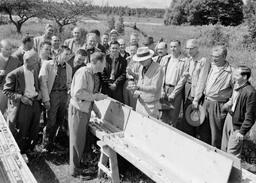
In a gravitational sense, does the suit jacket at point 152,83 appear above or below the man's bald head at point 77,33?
below

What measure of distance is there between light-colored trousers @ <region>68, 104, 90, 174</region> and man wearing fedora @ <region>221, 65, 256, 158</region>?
232 centimetres

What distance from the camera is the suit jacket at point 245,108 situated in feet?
14.2

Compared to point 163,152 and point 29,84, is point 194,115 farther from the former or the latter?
point 29,84

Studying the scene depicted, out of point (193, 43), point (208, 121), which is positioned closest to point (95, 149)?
point (208, 121)

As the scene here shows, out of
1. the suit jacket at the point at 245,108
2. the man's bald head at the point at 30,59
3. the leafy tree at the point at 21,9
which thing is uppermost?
the leafy tree at the point at 21,9


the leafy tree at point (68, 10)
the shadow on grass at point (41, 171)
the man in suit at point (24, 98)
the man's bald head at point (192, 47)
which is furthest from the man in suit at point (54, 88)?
the leafy tree at point (68, 10)

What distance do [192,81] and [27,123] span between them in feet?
10.2

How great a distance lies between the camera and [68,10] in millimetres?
35219

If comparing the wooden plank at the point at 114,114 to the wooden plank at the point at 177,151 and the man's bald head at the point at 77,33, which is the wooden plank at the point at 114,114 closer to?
the wooden plank at the point at 177,151

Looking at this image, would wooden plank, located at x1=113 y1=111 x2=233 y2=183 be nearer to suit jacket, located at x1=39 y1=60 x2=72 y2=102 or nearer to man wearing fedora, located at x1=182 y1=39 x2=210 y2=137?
man wearing fedora, located at x1=182 y1=39 x2=210 y2=137

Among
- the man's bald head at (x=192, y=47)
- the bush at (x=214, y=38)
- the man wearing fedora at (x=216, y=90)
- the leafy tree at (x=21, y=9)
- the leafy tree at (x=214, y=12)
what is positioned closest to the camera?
the man wearing fedora at (x=216, y=90)

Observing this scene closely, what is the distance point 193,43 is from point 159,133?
2.19 metres

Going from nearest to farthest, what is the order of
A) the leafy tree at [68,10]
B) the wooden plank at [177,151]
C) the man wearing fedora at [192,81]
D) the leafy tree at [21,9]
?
the wooden plank at [177,151] → the man wearing fedora at [192,81] → the leafy tree at [21,9] → the leafy tree at [68,10]

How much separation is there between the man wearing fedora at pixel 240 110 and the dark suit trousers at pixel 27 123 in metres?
3.25
